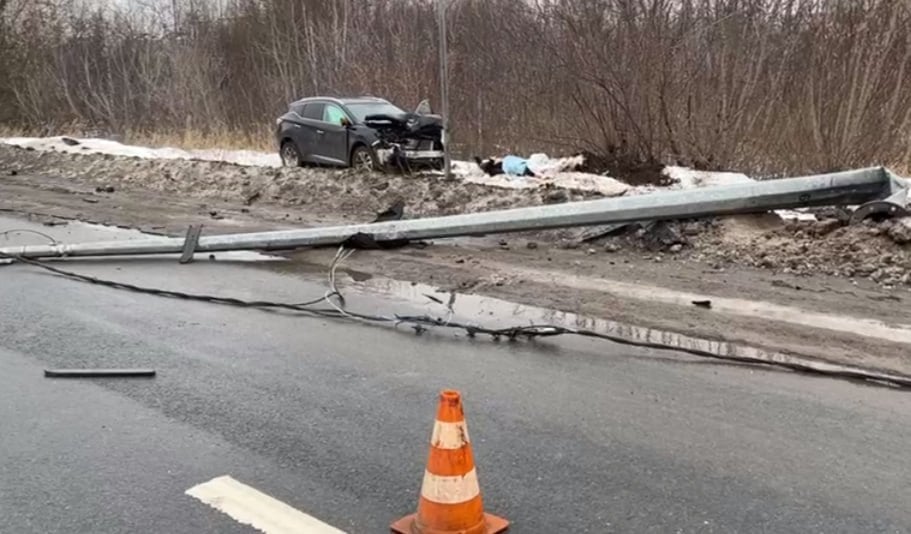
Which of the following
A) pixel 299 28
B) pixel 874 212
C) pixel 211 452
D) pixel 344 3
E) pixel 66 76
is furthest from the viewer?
pixel 66 76

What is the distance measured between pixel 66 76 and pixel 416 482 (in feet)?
126

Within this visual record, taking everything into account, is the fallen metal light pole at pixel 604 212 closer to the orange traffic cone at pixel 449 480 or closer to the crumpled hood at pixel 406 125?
the orange traffic cone at pixel 449 480

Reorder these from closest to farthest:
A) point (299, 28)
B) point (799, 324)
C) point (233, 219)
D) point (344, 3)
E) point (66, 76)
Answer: point (799, 324) → point (233, 219) → point (344, 3) → point (299, 28) → point (66, 76)

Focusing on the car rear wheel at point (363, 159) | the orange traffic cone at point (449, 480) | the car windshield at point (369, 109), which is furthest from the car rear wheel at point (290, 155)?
the orange traffic cone at point (449, 480)

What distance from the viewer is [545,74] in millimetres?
Answer: 19438

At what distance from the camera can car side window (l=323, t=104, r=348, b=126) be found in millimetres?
17837

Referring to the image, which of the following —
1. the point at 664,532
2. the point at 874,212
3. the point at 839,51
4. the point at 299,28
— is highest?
the point at 299,28

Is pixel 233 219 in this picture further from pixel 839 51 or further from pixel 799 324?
pixel 839 51

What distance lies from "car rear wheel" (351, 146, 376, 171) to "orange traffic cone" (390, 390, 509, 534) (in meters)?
13.8

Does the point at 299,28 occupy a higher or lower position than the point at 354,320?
higher

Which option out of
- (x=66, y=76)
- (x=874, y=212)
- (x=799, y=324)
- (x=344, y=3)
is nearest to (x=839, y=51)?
(x=874, y=212)

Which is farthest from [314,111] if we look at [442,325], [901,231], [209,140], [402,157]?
[901,231]

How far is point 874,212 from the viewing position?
8.74 meters

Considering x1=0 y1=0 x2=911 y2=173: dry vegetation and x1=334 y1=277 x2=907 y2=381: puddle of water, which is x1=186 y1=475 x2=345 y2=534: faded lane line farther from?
x1=0 y1=0 x2=911 y2=173: dry vegetation
